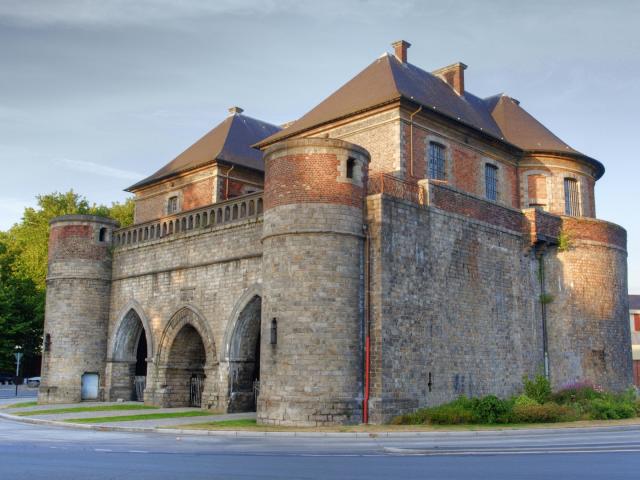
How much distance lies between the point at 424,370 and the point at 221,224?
339 inches

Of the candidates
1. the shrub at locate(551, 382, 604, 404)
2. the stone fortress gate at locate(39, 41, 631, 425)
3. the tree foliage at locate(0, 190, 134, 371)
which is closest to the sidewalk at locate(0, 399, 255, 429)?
the stone fortress gate at locate(39, 41, 631, 425)

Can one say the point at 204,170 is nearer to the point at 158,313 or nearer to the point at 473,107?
the point at 158,313

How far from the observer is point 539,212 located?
85.5 feet

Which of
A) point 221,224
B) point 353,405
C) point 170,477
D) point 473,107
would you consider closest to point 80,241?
point 221,224

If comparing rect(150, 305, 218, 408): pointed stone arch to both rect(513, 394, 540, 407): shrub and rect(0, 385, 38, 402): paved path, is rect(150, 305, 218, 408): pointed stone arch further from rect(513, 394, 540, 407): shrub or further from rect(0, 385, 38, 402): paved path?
rect(513, 394, 540, 407): shrub

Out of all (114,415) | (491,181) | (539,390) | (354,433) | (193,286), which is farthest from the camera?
(491,181)

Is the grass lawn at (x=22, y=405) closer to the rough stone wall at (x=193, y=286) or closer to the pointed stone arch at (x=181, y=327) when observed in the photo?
the rough stone wall at (x=193, y=286)

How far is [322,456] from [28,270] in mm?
42651

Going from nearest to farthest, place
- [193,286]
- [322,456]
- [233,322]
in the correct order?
[322,456] → [233,322] → [193,286]

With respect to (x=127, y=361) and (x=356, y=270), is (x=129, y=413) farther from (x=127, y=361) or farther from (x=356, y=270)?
(x=356, y=270)

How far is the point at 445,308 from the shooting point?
22.0m

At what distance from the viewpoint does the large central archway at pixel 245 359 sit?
23.0 meters

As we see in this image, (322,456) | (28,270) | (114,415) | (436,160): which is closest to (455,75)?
(436,160)

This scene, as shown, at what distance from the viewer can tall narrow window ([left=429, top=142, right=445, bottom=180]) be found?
26.2 m
